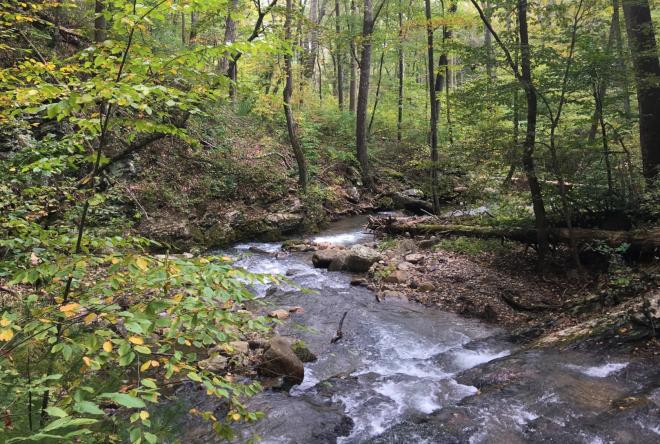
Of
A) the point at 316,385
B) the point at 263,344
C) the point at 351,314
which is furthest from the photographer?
the point at 351,314

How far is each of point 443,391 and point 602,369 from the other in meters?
1.88

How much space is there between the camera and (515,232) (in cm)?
929

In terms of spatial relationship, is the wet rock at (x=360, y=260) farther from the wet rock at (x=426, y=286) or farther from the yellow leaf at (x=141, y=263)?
the yellow leaf at (x=141, y=263)

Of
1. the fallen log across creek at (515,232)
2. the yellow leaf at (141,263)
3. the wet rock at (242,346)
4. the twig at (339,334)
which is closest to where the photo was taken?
the yellow leaf at (141,263)

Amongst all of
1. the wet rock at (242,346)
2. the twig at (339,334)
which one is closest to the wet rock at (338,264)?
the twig at (339,334)

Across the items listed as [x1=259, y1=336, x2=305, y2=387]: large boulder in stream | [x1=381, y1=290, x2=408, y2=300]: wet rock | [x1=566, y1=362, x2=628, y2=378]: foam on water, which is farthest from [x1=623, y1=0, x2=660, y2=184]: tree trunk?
[x1=259, y1=336, x2=305, y2=387]: large boulder in stream

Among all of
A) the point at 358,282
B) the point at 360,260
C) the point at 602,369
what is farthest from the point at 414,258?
the point at 602,369

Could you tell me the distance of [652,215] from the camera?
291 inches

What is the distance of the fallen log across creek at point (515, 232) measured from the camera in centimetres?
718

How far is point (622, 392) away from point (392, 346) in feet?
10.2

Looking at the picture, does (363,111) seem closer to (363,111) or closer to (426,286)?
(363,111)

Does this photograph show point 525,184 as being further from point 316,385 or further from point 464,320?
point 316,385

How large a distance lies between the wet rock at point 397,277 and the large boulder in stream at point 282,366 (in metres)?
4.18

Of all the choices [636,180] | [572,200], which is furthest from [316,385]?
[636,180]
